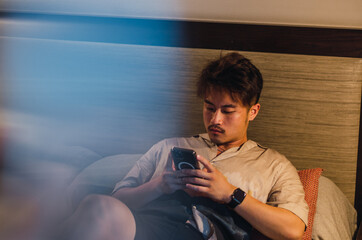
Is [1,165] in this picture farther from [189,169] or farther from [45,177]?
[189,169]

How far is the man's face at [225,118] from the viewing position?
1.05 m

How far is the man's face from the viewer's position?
1.05 metres

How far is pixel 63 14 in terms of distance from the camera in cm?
141

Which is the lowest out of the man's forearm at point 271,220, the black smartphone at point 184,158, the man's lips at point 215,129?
the man's forearm at point 271,220

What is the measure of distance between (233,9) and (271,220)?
0.77 m

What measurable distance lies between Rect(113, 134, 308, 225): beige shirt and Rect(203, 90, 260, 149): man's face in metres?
0.03

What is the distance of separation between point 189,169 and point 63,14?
86 centimetres

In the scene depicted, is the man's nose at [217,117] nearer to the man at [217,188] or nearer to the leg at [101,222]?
the man at [217,188]

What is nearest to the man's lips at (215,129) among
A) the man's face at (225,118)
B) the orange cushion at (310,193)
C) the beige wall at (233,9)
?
the man's face at (225,118)

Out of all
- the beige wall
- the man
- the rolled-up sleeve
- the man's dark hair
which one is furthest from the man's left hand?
the beige wall

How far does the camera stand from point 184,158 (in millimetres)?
935

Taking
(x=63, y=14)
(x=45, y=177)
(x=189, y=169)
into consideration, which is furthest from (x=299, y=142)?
(x=63, y=14)

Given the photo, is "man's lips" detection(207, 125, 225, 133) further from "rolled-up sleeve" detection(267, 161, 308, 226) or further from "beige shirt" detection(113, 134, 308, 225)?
"rolled-up sleeve" detection(267, 161, 308, 226)

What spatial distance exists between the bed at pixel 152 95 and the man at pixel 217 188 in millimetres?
148
